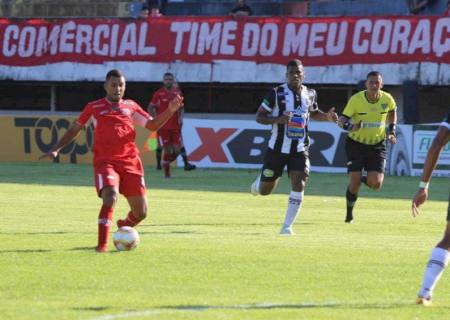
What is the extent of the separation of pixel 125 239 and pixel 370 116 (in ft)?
21.2

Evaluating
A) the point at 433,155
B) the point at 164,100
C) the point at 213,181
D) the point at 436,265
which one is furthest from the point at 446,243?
the point at 164,100

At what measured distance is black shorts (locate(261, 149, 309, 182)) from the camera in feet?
54.9

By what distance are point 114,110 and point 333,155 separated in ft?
63.3

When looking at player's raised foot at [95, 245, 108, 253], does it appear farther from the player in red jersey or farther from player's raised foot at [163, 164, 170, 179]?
player's raised foot at [163, 164, 170, 179]

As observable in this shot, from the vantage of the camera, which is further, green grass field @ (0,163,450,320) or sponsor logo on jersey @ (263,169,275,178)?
sponsor logo on jersey @ (263,169,275,178)

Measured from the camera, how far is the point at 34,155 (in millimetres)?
36438

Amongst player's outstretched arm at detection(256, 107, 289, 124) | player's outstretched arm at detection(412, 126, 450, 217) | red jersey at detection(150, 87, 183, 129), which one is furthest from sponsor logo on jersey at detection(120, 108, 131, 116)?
red jersey at detection(150, 87, 183, 129)

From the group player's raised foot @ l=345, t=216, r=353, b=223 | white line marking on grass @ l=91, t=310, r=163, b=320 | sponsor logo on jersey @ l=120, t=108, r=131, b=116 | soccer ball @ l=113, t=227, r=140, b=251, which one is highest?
sponsor logo on jersey @ l=120, t=108, r=131, b=116

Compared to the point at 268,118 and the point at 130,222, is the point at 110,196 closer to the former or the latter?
the point at 130,222

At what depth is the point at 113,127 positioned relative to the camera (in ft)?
46.3

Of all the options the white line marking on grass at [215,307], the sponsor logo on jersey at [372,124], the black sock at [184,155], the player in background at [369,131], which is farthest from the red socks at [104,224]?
the black sock at [184,155]

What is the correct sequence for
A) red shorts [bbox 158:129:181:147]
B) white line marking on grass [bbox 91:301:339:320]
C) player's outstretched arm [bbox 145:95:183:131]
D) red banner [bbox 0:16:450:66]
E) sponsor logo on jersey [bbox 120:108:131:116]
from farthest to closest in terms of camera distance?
red banner [bbox 0:16:450:66]
red shorts [bbox 158:129:181:147]
sponsor logo on jersey [bbox 120:108:131:116]
player's outstretched arm [bbox 145:95:183:131]
white line marking on grass [bbox 91:301:339:320]

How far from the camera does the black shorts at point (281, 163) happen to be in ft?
54.9

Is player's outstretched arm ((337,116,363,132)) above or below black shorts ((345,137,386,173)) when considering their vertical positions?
above
